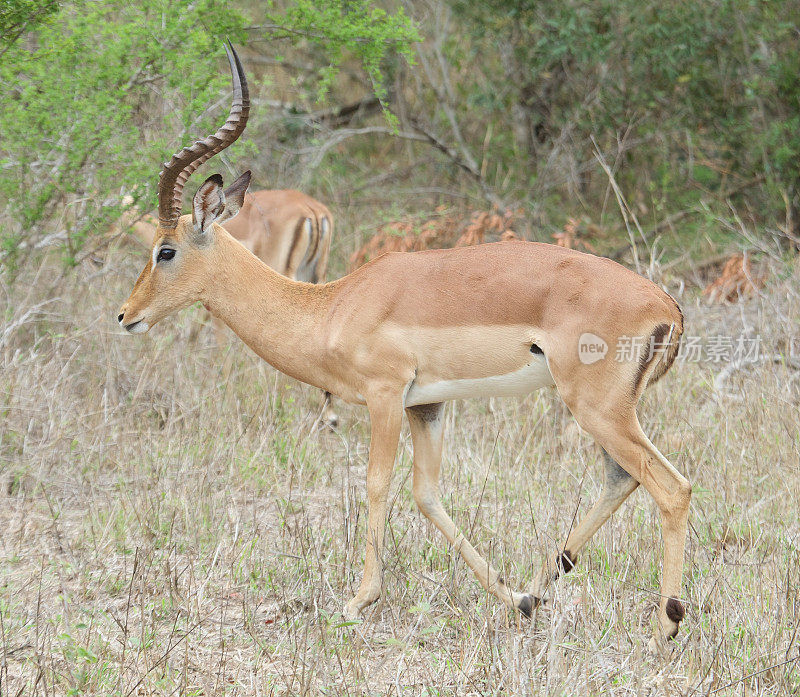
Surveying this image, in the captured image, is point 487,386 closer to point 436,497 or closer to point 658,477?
point 436,497

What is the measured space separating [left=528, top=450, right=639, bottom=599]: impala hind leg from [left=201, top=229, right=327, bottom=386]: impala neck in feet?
3.81

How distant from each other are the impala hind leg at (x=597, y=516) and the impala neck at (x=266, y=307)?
1.16 m

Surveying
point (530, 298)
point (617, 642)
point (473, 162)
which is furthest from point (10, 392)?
point (473, 162)

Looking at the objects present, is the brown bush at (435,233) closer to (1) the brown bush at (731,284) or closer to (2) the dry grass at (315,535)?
(1) the brown bush at (731,284)

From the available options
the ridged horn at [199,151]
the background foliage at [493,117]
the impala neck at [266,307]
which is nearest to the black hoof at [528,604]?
the impala neck at [266,307]

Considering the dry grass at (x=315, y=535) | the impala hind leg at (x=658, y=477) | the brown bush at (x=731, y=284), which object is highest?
the impala hind leg at (x=658, y=477)

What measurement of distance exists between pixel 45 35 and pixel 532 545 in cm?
366

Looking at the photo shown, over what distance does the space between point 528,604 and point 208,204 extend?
2.03m

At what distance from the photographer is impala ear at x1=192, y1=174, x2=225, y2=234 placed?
420cm

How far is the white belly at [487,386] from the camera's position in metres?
3.83

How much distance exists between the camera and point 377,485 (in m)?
4.00

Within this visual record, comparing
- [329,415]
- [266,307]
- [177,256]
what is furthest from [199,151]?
[329,415]

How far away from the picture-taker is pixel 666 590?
361 centimetres

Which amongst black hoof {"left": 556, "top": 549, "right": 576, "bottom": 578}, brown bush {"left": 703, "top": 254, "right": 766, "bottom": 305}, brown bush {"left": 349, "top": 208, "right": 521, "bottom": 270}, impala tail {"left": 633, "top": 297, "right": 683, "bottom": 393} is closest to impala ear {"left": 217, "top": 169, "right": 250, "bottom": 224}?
impala tail {"left": 633, "top": 297, "right": 683, "bottom": 393}
